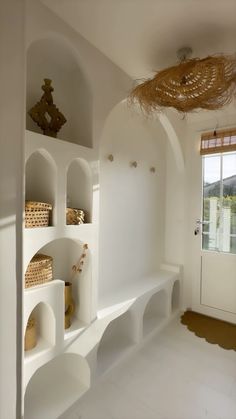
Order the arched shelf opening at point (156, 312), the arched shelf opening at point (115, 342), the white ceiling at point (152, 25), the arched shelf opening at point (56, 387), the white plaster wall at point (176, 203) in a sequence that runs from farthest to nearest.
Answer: the white plaster wall at point (176, 203) < the arched shelf opening at point (156, 312) < the arched shelf opening at point (115, 342) < the arched shelf opening at point (56, 387) < the white ceiling at point (152, 25)

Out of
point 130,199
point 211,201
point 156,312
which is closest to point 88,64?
point 130,199

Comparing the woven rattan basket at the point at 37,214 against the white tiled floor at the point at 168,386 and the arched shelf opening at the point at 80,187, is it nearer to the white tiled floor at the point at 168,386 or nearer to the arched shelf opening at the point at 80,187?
the arched shelf opening at the point at 80,187

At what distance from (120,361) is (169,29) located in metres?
2.49

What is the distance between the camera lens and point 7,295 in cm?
116

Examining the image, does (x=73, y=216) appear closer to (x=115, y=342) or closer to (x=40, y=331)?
(x=40, y=331)

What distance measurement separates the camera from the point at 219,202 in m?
2.81

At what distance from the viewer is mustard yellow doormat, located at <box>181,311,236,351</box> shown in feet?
7.77

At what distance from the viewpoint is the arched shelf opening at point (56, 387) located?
1.57 m

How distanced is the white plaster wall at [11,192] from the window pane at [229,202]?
2.34m

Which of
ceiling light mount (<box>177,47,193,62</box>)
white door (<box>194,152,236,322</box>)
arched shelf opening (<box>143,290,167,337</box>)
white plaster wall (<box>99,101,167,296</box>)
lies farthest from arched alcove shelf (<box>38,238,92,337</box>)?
Result: white door (<box>194,152,236,322</box>)

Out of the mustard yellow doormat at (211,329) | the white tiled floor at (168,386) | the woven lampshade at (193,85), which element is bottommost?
the white tiled floor at (168,386)

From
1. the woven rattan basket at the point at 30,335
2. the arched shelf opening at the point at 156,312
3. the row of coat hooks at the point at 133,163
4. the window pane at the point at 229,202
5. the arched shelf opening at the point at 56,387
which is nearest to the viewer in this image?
the woven rattan basket at the point at 30,335

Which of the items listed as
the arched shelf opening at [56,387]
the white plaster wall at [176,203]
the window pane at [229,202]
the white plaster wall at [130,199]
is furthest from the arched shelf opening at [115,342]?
the window pane at [229,202]

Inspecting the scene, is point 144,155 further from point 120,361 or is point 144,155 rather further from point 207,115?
point 120,361
